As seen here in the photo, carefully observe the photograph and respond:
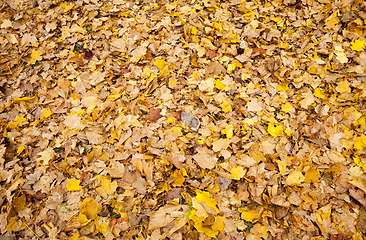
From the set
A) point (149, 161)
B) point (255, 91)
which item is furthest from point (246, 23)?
point (149, 161)

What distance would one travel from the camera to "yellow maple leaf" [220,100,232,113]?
7.70 ft

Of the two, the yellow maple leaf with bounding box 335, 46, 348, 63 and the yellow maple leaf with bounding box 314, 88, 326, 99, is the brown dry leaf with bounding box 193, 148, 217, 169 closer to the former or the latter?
the yellow maple leaf with bounding box 314, 88, 326, 99

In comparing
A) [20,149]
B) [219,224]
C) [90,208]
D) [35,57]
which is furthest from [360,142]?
[35,57]

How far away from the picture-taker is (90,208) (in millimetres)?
1957

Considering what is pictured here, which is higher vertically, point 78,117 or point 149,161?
point 78,117

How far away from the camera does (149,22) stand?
293 cm

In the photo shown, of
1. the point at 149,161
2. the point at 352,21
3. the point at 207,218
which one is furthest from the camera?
the point at 352,21

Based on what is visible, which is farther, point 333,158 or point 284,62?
point 284,62

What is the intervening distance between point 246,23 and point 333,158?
190cm

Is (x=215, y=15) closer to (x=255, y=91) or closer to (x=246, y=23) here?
(x=246, y=23)

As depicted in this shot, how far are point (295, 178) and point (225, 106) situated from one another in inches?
37.4

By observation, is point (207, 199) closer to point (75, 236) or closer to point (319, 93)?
point (75, 236)

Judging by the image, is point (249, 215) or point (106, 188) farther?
point (106, 188)

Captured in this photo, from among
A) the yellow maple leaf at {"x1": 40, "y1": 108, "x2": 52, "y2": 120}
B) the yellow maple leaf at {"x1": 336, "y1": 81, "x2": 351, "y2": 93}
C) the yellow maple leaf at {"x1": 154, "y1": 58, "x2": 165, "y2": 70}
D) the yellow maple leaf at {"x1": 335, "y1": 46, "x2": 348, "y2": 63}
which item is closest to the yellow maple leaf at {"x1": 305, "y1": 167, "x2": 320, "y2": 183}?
the yellow maple leaf at {"x1": 336, "y1": 81, "x2": 351, "y2": 93}
